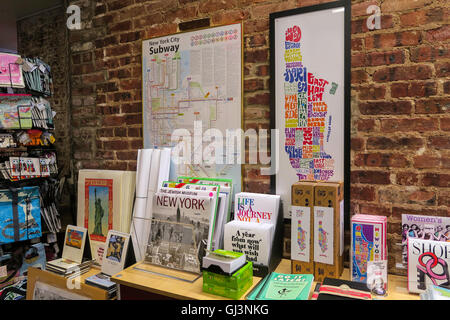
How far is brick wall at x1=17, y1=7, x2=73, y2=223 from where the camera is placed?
3010 millimetres

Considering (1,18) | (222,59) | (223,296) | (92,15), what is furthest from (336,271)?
(1,18)

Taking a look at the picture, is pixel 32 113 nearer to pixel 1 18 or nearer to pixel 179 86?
pixel 179 86

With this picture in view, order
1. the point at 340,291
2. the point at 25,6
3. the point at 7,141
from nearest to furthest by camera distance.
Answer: the point at 340,291, the point at 7,141, the point at 25,6

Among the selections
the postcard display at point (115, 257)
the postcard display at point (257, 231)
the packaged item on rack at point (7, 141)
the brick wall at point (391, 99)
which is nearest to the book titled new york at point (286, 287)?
the postcard display at point (257, 231)

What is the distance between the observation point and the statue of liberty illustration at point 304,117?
1.57 meters

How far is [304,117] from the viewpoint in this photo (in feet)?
5.27

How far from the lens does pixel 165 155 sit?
6.26 ft

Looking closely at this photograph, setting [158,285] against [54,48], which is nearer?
[158,285]

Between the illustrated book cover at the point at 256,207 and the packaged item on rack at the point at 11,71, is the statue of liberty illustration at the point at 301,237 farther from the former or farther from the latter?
the packaged item on rack at the point at 11,71

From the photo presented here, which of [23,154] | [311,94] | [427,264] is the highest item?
[311,94]

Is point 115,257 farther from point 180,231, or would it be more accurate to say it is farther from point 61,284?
point 180,231

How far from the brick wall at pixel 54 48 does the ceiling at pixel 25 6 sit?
6 cm

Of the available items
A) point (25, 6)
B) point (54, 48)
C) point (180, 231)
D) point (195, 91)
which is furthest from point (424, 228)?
point (25, 6)

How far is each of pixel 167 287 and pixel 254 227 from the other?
0.48 metres
